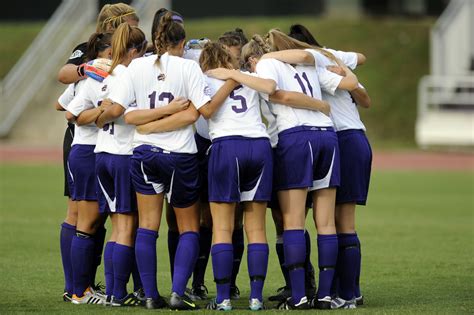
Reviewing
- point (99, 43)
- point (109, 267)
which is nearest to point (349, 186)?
point (109, 267)

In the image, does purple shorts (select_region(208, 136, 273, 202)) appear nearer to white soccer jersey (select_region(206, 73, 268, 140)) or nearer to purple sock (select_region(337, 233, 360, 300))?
white soccer jersey (select_region(206, 73, 268, 140))

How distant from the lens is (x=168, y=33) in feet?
26.8

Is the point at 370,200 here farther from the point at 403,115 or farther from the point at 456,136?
the point at 403,115

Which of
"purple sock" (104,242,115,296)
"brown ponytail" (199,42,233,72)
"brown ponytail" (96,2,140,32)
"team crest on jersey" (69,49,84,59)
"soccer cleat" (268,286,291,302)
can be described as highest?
"brown ponytail" (96,2,140,32)

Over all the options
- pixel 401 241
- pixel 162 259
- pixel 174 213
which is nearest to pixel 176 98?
pixel 174 213

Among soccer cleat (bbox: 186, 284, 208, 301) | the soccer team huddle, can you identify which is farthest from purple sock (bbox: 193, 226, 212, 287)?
the soccer team huddle

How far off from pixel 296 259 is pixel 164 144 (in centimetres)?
136

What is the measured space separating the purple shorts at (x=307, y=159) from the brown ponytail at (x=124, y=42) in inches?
53.1

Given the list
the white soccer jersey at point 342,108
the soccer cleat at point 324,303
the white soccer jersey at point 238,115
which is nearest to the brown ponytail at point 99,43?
the white soccer jersey at point 238,115

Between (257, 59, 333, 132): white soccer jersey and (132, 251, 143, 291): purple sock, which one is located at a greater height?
(257, 59, 333, 132): white soccer jersey

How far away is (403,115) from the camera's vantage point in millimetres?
31469

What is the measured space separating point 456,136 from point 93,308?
20619mm

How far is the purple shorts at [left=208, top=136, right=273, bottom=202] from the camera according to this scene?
8.14m

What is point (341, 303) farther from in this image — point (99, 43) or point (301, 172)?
point (99, 43)
